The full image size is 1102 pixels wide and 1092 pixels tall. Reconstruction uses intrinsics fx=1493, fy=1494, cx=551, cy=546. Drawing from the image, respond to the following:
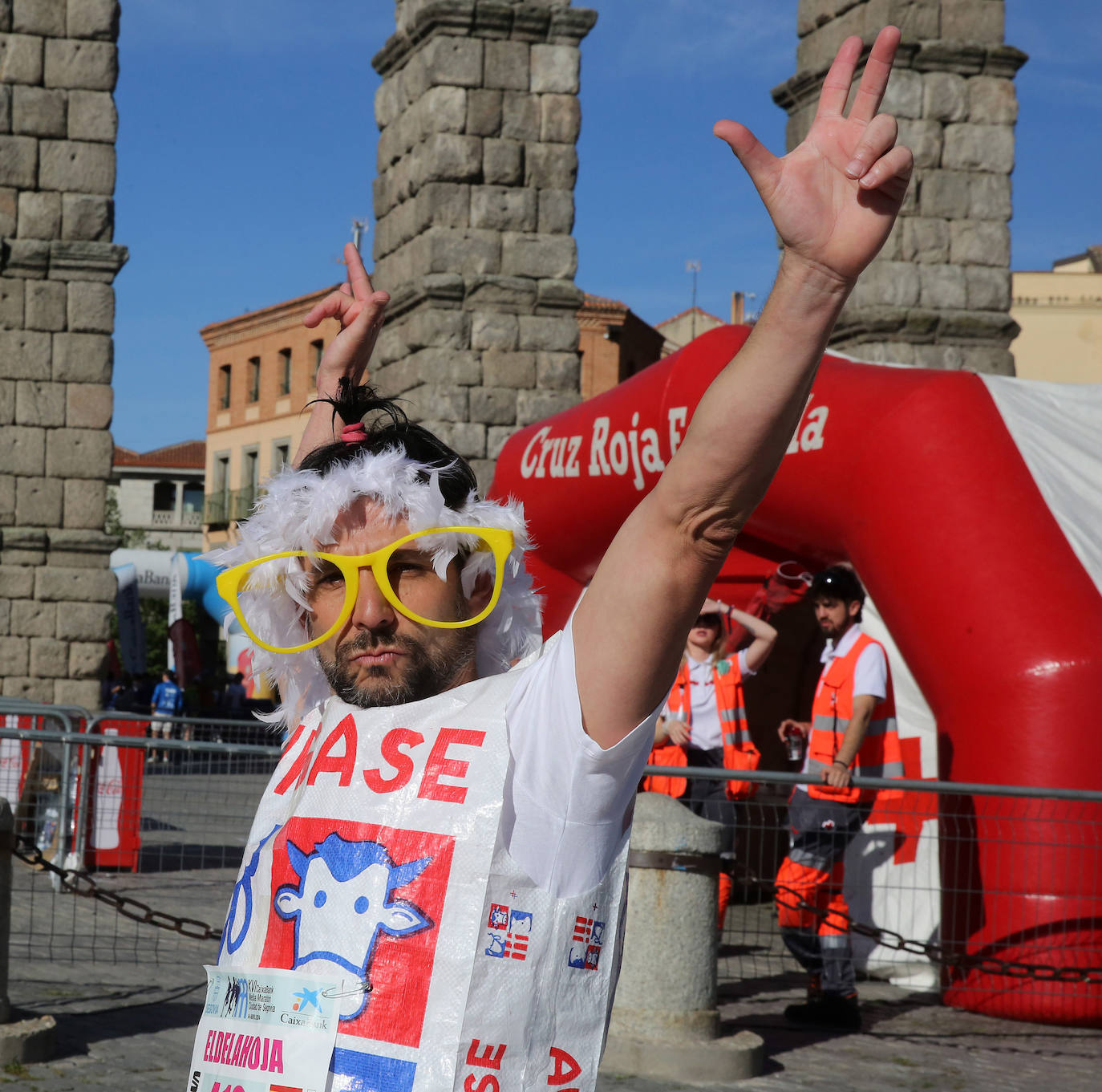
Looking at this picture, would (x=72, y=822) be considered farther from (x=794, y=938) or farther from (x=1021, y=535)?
(x=1021, y=535)

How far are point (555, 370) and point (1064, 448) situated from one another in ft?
18.4

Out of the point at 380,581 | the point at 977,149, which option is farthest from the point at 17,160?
the point at 380,581

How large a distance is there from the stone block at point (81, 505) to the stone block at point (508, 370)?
133 inches

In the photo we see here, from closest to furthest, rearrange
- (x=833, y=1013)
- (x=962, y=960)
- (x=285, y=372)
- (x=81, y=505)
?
(x=962, y=960), (x=833, y=1013), (x=81, y=505), (x=285, y=372)

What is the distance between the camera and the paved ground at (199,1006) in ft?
16.6

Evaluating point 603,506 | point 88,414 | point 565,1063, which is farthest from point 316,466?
point 88,414

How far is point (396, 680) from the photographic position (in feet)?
6.63

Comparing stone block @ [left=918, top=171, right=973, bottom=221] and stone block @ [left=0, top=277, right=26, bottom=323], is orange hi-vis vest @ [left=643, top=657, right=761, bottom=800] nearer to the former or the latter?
stone block @ [left=918, top=171, right=973, bottom=221]

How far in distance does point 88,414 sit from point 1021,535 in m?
8.40

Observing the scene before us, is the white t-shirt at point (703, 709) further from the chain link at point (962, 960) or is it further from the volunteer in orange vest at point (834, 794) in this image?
the chain link at point (962, 960)

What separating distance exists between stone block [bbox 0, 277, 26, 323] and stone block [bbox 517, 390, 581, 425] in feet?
13.7

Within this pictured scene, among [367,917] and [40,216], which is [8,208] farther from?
[367,917]

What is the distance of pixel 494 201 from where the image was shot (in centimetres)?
1145

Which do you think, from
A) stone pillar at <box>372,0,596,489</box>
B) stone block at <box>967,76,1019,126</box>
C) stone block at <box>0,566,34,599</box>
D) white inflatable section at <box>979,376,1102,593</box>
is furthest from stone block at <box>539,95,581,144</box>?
white inflatable section at <box>979,376,1102,593</box>
